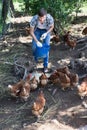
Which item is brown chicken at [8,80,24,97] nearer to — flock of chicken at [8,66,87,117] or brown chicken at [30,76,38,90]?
flock of chicken at [8,66,87,117]

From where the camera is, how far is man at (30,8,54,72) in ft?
28.2

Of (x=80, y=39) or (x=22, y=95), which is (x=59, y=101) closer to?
(x=22, y=95)

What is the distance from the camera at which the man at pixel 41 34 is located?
8586 mm

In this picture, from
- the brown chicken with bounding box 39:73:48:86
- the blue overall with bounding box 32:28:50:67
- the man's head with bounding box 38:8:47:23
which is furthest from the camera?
the blue overall with bounding box 32:28:50:67

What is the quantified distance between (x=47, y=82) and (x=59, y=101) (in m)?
0.76

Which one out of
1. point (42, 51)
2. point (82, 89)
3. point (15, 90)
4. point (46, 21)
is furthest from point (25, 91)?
point (46, 21)

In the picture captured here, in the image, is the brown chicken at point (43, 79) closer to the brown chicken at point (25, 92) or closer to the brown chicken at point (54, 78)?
the brown chicken at point (54, 78)

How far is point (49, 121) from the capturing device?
645 centimetres

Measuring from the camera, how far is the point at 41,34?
29.4ft

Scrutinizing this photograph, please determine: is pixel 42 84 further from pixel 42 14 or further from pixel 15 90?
pixel 42 14

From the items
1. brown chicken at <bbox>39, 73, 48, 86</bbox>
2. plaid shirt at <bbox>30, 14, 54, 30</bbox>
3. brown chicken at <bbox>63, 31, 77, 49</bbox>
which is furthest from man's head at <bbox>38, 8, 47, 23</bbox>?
brown chicken at <bbox>63, 31, 77, 49</bbox>

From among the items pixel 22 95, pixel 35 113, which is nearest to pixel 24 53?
pixel 22 95

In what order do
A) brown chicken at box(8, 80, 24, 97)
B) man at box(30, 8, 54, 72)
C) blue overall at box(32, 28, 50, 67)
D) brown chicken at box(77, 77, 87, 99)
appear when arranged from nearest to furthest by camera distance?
1. brown chicken at box(77, 77, 87, 99)
2. brown chicken at box(8, 80, 24, 97)
3. man at box(30, 8, 54, 72)
4. blue overall at box(32, 28, 50, 67)

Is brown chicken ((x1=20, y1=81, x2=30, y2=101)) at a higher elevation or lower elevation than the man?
lower
